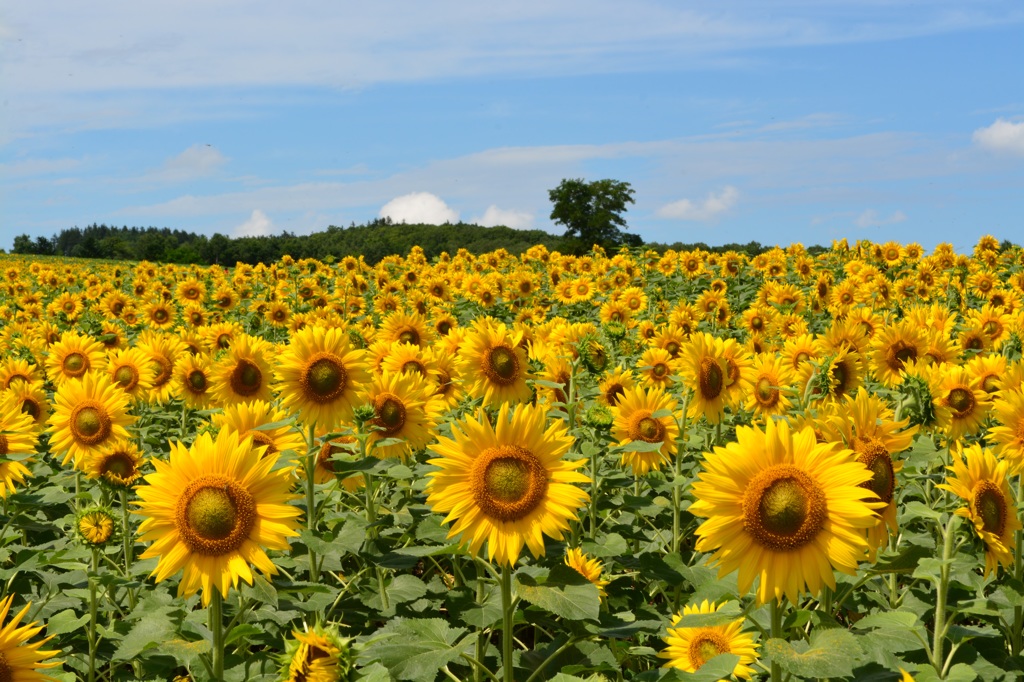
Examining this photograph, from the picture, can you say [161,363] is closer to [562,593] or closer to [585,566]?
[585,566]

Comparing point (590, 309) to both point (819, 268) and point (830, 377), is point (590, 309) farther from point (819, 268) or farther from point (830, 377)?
point (830, 377)

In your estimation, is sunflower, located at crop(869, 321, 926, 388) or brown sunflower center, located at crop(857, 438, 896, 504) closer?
brown sunflower center, located at crop(857, 438, 896, 504)

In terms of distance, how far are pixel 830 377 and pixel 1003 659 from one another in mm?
1929

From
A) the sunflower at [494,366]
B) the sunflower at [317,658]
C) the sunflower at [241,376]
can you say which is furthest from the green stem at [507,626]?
the sunflower at [241,376]

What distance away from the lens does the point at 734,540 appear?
303 cm

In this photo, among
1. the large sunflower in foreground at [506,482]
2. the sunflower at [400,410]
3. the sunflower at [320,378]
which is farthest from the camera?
the sunflower at [400,410]

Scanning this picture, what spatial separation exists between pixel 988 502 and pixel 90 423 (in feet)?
16.2

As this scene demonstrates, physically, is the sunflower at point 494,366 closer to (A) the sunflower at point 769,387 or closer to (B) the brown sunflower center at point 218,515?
(A) the sunflower at point 769,387

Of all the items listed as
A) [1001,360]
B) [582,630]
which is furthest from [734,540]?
[1001,360]

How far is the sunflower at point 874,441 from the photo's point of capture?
3348mm

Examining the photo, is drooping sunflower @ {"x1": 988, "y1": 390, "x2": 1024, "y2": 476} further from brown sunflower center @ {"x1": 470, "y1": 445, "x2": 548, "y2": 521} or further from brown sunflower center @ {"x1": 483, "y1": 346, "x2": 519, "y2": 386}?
brown sunflower center @ {"x1": 470, "y1": 445, "x2": 548, "y2": 521}

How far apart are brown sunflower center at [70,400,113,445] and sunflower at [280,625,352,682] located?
3521 mm

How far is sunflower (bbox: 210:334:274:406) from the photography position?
5496mm

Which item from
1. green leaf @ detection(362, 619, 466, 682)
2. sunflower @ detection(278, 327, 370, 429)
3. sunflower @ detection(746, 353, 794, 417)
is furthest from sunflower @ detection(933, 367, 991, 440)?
green leaf @ detection(362, 619, 466, 682)
